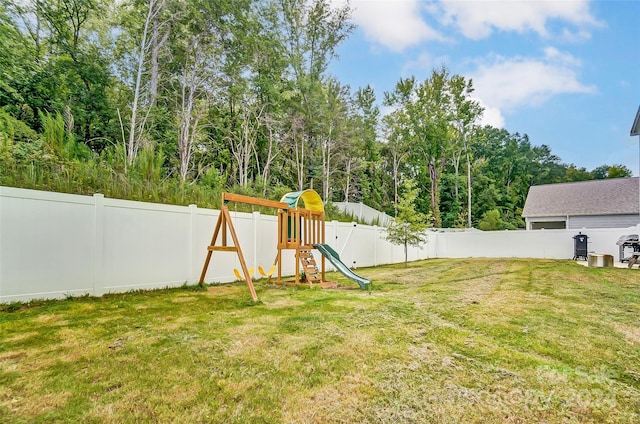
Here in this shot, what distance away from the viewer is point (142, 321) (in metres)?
3.63

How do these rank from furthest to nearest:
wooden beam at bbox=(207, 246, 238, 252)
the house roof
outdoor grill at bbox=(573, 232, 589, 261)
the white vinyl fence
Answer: the house roof → outdoor grill at bbox=(573, 232, 589, 261) → wooden beam at bbox=(207, 246, 238, 252) → the white vinyl fence

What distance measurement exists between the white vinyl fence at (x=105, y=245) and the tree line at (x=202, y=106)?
0.75 metres

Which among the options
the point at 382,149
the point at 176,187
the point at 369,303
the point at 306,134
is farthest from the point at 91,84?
the point at 382,149

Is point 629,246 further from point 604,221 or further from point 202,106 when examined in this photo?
point 202,106

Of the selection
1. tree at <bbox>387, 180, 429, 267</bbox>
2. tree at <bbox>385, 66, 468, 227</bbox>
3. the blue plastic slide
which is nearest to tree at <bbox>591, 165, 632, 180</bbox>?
tree at <bbox>385, 66, 468, 227</bbox>

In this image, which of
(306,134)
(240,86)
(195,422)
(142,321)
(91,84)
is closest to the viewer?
(195,422)

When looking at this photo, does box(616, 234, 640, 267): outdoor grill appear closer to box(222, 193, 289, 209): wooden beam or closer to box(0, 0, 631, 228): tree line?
box(0, 0, 631, 228): tree line

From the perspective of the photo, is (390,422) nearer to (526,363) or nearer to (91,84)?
(526,363)

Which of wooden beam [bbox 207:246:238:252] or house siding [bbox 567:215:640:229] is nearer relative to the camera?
wooden beam [bbox 207:246:238:252]

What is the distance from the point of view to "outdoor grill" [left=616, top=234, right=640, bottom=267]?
948 centimetres

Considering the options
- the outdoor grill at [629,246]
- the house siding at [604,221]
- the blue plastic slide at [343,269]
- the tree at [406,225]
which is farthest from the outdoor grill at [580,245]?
the blue plastic slide at [343,269]

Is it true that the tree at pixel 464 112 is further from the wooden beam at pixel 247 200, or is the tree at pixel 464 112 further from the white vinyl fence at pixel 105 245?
the white vinyl fence at pixel 105 245

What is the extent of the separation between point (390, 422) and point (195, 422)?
1.07 meters

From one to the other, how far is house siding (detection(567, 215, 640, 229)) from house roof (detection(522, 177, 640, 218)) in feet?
1.02
